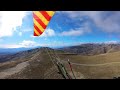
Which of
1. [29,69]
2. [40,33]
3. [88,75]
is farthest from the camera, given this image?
[29,69]
